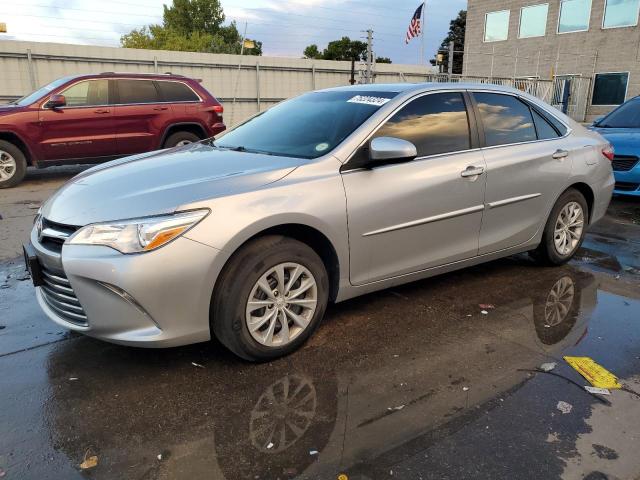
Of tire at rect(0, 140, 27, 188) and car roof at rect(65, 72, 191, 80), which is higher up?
car roof at rect(65, 72, 191, 80)

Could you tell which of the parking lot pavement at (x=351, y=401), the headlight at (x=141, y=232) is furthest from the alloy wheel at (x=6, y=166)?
the headlight at (x=141, y=232)

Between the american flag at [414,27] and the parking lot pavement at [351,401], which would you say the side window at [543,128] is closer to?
the parking lot pavement at [351,401]

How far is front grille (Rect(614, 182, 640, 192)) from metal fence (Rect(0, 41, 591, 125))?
5.39m

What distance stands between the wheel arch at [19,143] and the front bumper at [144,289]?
6976mm

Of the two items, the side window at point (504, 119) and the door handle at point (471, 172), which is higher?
the side window at point (504, 119)

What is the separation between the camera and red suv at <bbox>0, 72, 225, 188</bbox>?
8.75 meters

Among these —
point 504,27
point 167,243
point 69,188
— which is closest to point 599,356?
point 167,243

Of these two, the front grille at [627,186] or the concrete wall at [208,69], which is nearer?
the front grille at [627,186]

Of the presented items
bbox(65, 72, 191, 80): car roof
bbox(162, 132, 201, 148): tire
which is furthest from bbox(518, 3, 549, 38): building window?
bbox(162, 132, 201, 148): tire

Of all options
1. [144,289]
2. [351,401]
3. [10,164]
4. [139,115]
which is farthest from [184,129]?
[351,401]

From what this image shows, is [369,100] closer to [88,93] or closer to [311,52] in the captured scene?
[88,93]

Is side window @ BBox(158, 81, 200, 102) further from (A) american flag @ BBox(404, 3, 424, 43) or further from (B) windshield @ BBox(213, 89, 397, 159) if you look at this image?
(A) american flag @ BBox(404, 3, 424, 43)

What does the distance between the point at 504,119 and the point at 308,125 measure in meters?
1.70

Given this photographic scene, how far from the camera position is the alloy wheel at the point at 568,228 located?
4844 millimetres
